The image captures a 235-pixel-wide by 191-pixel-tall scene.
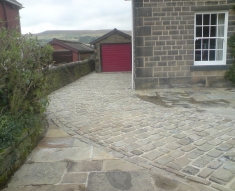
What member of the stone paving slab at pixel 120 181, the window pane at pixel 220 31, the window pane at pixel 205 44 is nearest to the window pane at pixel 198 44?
the window pane at pixel 205 44

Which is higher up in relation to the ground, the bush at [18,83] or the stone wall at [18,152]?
the bush at [18,83]

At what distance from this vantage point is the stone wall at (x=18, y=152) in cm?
306

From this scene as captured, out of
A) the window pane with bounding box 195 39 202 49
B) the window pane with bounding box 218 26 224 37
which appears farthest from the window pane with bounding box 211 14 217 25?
the window pane with bounding box 195 39 202 49

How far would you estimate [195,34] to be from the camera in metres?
9.45

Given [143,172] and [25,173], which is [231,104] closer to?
[143,172]

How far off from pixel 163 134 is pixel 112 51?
1749cm

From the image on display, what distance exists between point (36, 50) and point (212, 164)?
3417 millimetres

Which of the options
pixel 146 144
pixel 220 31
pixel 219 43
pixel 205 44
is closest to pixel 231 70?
pixel 219 43

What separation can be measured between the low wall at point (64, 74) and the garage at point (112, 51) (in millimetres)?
3022

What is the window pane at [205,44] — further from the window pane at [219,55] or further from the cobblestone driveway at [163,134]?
the cobblestone driveway at [163,134]

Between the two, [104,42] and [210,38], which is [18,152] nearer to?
[210,38]

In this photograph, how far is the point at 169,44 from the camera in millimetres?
9484

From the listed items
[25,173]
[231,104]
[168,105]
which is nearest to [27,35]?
[25,173]

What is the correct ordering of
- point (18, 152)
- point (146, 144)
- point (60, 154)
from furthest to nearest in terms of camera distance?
point (146, 144)
point (60, 154)
point (18, 152)
